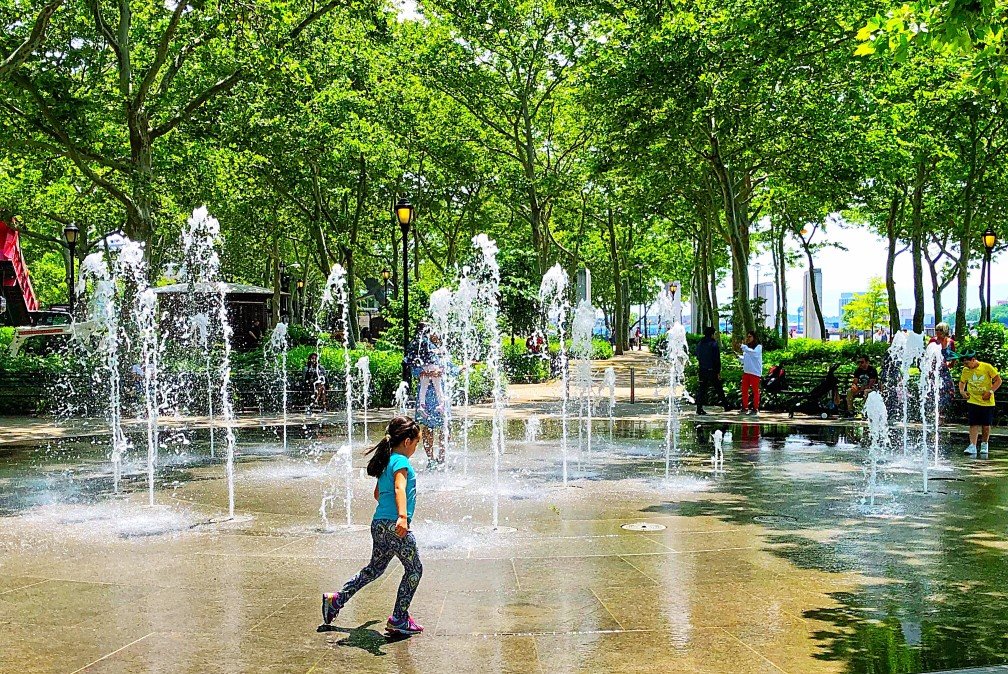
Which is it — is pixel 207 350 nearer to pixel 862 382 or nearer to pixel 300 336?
pixel 300 336

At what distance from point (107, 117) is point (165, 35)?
10.6 feet

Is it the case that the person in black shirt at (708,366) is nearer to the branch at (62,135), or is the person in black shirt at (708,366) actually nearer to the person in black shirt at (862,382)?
the person in black shirt at (862,382)

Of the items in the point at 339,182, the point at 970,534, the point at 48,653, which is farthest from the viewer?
Answer: the point at 339,182

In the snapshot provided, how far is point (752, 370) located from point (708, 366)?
3.60 feet

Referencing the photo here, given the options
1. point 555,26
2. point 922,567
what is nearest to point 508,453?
point 922,567

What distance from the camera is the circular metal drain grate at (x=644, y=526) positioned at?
9148 millimetres

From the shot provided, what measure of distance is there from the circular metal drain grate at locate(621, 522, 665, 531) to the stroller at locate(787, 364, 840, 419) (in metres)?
11.8

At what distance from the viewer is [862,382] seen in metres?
20.1

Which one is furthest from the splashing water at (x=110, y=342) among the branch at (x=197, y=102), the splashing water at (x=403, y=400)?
the splashing water at (x=403, y=400)

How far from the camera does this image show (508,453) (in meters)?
15.0

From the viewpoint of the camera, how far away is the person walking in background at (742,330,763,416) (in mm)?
20266

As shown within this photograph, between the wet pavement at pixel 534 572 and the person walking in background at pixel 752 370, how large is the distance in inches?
278

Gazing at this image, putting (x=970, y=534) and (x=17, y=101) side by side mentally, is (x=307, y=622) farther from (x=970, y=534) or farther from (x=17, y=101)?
(x=17, y=101)

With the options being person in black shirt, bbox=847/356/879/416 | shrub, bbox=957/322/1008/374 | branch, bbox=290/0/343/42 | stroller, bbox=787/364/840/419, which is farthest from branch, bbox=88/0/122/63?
shrub, bbox=957/322/1008/374
